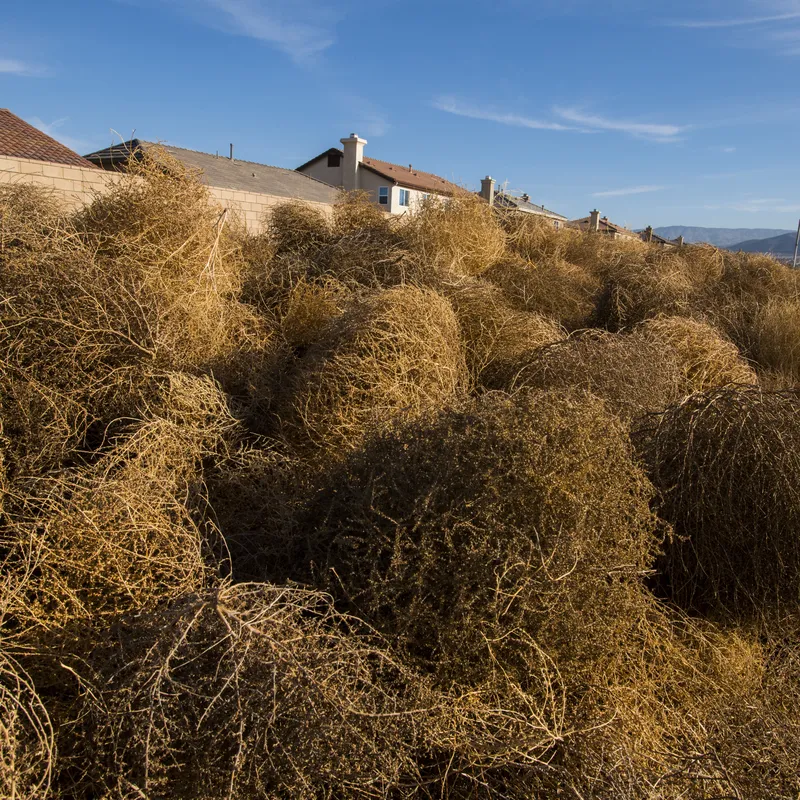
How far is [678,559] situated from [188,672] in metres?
2.53

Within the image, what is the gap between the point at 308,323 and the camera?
19.0 ft

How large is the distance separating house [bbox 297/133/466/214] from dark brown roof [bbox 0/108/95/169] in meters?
13.7

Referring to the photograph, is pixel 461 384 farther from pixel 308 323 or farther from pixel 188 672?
pixel 188 672

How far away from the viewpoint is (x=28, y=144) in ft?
53.4

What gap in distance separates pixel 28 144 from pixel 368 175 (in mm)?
19179

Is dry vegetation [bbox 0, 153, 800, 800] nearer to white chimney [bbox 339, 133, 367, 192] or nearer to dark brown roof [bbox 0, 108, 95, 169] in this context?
dark brown roof [bbox 0, 108, 95, 169]

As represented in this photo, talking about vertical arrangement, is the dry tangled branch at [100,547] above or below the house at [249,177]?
below

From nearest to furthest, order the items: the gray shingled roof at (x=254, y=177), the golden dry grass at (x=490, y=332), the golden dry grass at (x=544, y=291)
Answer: the golden dry grass at (x=490, y=332) → the golden dry grass at (x=544, y=291) → the gray shingled roof at (x=254, y=177)

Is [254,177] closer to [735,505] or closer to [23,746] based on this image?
[735,505]

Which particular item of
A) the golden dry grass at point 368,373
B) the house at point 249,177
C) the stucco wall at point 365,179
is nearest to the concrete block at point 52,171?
the golden dry grass at point 368,373

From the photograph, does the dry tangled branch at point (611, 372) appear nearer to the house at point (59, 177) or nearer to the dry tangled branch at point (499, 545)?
the dry tangled branch at point (499, 545)

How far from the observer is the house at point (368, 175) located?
3098 centimetres

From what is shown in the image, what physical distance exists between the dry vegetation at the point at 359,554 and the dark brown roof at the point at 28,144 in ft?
37.2

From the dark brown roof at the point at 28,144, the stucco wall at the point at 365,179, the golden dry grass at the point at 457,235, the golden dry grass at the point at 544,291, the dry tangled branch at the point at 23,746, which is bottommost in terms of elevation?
the dry tangled branch at the point at 23,746
